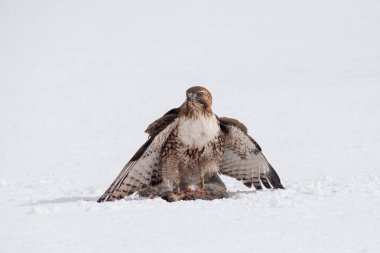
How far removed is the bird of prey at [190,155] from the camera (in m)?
7.70

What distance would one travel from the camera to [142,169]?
26.8 ft

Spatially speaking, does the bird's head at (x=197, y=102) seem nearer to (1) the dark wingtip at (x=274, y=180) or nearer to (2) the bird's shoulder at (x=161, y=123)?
(2) the bird's shoulder at (x=161, y=123)

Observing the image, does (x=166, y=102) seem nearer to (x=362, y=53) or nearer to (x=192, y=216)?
(x=362, y=53)

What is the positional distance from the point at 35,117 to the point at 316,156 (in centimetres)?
Answer: 921

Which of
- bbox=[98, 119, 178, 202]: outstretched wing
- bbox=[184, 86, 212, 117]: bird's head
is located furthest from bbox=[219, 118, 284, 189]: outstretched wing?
bbox=[98, 119, 178, 202]: outstretched wing

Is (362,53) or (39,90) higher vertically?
(362,53)

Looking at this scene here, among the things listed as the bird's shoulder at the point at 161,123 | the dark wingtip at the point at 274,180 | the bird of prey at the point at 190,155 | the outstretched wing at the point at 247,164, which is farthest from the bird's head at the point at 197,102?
the dark wingtip at the point at 274,180

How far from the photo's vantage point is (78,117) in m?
18.0

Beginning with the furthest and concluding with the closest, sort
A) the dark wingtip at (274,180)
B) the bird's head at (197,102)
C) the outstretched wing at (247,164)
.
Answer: the dark wingtip at (274,180) → the outstretched wing at (247,164) → the bird's head at (197,102)

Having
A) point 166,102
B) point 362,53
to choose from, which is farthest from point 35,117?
point 362,53

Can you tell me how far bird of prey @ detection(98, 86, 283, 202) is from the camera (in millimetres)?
7699

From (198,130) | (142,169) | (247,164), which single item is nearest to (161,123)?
(198,130)

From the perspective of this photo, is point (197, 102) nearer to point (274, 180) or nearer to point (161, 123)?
point (161, 123)

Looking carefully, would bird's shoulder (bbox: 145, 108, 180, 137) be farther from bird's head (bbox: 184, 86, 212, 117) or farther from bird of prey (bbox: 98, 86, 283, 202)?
bird's head (bbox: 184, 86, 212, 117)
